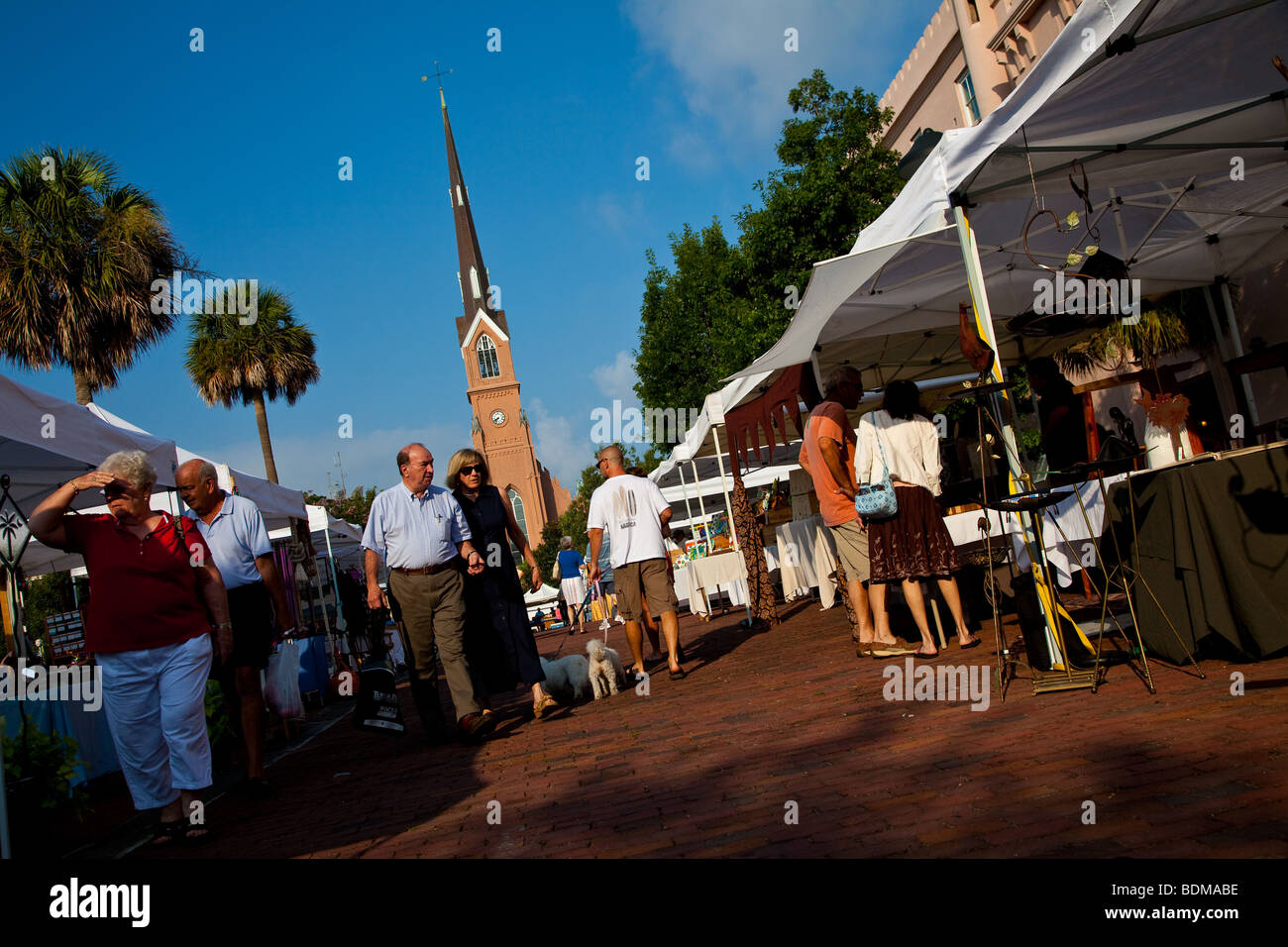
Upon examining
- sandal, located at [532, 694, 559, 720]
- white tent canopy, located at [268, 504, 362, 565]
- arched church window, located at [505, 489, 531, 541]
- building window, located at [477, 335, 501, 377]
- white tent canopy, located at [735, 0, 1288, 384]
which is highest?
building window, located at [477, 335, 501, 377]

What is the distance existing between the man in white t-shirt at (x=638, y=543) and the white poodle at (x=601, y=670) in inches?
10.5

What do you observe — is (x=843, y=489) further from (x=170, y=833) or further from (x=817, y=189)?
(x=817, y=189)

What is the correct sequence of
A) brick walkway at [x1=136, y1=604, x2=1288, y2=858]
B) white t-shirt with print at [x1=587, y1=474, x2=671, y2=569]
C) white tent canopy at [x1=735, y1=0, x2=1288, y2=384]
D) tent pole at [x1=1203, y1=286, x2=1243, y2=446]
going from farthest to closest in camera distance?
1. tent pole at [x1=1203, y1=286, x2=1243, y2=446]
2. white t-shirt with print at [x1=587, y1=474, x2=671, y2=569]
3. white tent canopy at [x1=735, y1=0, x2=1288, y2=384]
4. brick walkway at [x1=136, y1=604, x2=1288, y2=858]

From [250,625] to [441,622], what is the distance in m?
1.32

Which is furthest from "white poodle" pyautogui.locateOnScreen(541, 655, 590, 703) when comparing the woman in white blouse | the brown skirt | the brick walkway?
the brown skirt

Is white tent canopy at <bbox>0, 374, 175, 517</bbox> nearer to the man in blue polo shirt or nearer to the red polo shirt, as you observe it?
the man in blue polo shirt

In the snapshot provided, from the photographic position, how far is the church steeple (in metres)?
80.1

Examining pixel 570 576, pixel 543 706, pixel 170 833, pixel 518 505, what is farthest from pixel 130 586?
pixel 518 505

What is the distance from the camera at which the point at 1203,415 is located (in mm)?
12281

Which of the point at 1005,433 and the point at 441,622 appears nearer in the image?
the point at 1005,433

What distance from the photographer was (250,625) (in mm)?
6098

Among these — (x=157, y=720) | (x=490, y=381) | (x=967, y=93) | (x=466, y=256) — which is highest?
(x=466, y=256)

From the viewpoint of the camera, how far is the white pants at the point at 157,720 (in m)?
4.77
